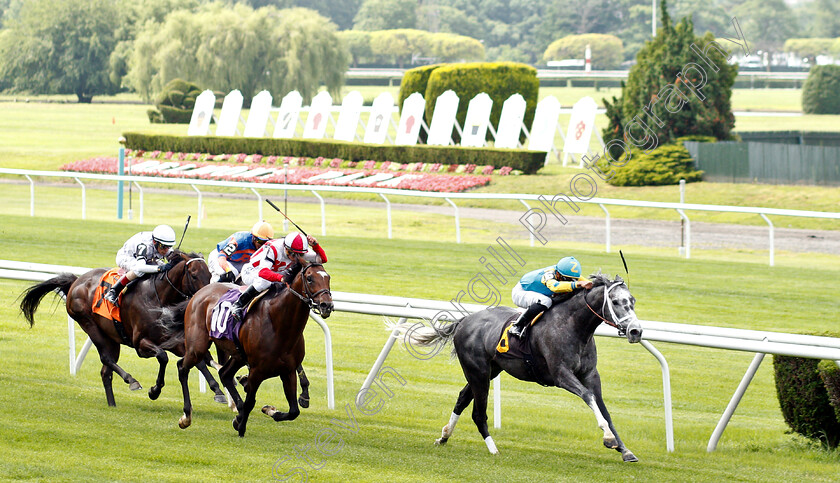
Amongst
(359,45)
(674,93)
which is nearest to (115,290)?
(674,93)

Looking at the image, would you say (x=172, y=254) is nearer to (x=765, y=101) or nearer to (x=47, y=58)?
(x=47, y=58)

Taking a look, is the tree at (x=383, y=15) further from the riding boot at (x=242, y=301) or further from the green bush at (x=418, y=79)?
the riding boot at (x=242, y=301)

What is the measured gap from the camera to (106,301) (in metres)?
6.66

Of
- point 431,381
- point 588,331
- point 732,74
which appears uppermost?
point 732,74

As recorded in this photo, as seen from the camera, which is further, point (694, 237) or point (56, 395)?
point (694, 237)

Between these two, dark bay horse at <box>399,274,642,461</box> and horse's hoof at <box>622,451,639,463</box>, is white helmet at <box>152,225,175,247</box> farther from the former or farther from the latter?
horse's hoof at <box>622,451,639,463</box>

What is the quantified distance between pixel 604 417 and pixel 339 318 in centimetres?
501

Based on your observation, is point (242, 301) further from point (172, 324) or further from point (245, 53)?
point (245, 53)

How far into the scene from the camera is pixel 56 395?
6.47 m

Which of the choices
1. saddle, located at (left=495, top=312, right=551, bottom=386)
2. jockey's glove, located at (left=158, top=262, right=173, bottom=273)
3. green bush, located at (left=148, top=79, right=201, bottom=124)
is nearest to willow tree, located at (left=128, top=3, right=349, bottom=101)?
green bush, located at (left=148, top=79, right=201, bottom=124)

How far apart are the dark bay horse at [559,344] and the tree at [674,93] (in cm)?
1641

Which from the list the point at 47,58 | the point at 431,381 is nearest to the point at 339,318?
the point at 431,381

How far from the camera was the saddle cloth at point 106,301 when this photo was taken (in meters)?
6.63

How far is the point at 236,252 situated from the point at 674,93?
16.5 meters
